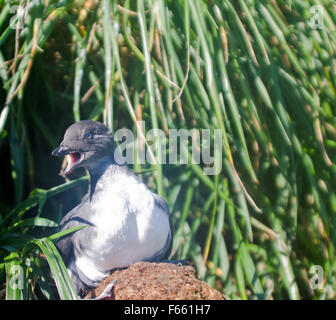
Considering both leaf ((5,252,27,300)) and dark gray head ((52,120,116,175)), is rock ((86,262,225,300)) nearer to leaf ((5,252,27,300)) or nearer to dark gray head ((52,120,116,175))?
leaf ((5,252,27,300))

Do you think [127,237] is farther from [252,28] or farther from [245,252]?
[252,28]

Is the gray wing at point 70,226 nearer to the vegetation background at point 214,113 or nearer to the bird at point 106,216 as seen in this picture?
the bird at point 106,216

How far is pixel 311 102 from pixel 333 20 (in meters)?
0.33

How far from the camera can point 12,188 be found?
189 cm

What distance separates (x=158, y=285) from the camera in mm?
1215

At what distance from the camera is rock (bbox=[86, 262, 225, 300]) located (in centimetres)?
121

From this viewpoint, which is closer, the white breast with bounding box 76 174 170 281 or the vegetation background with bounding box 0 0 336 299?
the white breast with bounding box 76 174 170 281

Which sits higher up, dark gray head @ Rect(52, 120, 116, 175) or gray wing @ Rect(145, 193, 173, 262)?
dark gray head @ Rect(52, 120, 116, 175)

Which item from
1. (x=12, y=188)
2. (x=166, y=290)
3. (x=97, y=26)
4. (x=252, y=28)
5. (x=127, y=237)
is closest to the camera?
(x=166, y=290)

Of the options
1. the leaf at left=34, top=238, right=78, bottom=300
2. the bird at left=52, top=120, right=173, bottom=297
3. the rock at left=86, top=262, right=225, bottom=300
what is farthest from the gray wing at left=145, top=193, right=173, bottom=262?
the leaf at left=34, top=238, right=78, bottom=300

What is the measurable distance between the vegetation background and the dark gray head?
0.68 ft

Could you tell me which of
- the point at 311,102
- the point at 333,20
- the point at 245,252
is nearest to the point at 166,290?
the point at 245,252

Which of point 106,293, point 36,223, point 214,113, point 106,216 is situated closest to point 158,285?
point 106,293

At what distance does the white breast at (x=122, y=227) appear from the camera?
1317mm
